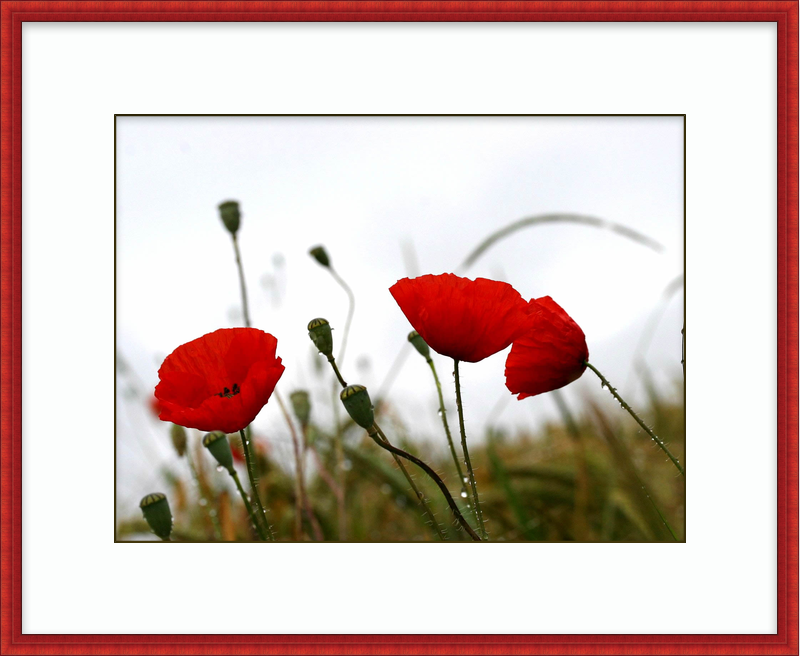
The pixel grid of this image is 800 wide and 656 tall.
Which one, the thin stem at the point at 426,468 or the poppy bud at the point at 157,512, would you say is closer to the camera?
the thin stem at the point at 426,468

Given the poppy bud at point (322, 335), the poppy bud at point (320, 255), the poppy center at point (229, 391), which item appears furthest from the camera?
the poppy bud at point (320, 255)

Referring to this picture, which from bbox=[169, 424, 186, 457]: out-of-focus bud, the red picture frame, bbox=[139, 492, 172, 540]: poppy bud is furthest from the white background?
bbox=[139, 492, 172, 540]: poppy bud

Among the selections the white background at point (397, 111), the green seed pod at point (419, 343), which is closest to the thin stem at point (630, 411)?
the green seed pod at point (419, 343)

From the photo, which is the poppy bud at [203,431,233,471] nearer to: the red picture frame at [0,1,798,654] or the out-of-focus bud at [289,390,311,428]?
the out-of-focus bud at [289,390,311,428]

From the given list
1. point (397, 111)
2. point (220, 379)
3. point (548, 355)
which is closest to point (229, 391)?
point (220, 379)

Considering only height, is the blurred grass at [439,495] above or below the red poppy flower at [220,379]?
below
